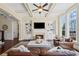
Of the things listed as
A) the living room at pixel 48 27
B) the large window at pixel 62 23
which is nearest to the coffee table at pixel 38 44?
Result: the living room at pixel 48 27

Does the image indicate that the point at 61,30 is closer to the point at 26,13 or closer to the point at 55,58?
the point at 26,13

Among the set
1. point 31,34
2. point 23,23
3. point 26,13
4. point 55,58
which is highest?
point 26,13

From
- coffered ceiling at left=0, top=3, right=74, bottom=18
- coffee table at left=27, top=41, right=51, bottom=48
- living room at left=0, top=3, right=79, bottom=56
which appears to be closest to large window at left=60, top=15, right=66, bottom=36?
living room at left=0, top=3, right=79, bottom=56

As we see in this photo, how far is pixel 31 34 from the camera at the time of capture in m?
5.45

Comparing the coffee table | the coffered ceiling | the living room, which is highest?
the coffered ceiling

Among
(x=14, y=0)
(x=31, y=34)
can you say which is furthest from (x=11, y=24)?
(x=14, y=0)

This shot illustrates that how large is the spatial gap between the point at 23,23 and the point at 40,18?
798 millimetres

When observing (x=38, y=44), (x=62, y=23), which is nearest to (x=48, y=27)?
(x=62, y=23)

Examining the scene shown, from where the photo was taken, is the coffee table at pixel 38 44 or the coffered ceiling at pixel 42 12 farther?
the coffee table at pixel 38 44

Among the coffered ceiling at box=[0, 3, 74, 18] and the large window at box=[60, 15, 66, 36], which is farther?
the large window at box=[60, 15, 66, 36]

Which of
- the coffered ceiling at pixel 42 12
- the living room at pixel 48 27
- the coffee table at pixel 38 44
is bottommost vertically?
the coffee table at pixel 38 44

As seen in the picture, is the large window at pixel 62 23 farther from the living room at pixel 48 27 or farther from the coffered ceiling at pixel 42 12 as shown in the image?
the coffered ceiling at pixel 42 12

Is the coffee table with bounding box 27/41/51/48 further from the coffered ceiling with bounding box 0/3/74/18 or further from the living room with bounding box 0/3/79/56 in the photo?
the coffered ceiling with bounding box 0/3/74/18

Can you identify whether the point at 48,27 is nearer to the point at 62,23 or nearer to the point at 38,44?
the point at 62,23
